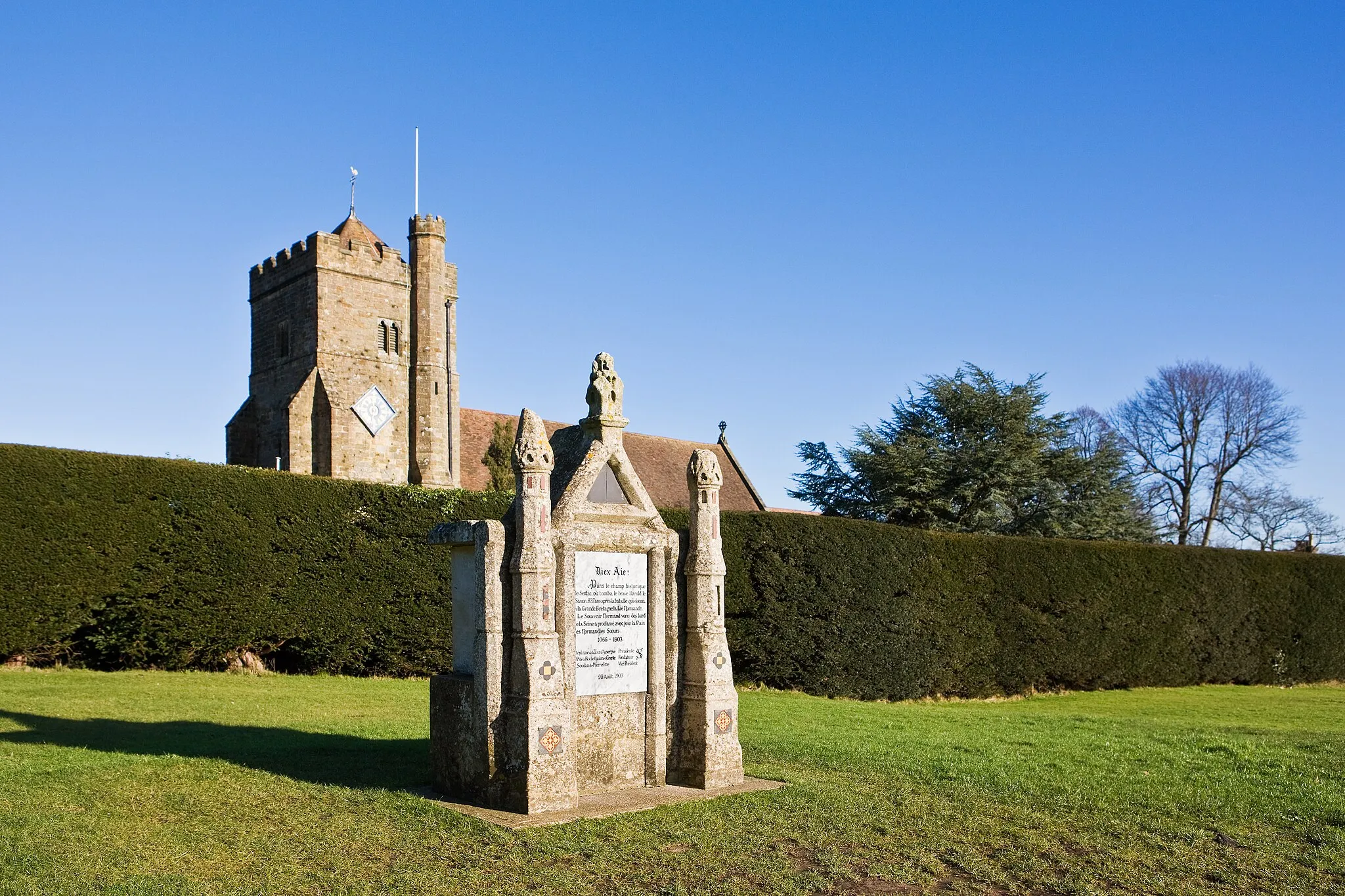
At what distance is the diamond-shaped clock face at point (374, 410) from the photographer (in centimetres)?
3584

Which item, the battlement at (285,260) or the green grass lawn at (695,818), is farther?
the battlement at (285,260)

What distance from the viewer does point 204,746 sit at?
996 cm

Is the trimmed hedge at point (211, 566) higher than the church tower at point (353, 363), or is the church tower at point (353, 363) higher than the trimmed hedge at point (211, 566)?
the church tower at point (353, 363)

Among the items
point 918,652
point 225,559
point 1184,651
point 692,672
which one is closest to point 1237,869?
point 692,672

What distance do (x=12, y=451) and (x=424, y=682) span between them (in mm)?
6838

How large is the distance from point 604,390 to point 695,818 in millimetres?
3439

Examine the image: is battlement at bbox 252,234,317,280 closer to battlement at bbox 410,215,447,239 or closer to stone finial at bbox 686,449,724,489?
battlement at bbox 410,215,447,239

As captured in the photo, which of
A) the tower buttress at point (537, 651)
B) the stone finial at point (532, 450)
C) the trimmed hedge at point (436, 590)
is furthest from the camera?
the trimmed hedge at point (436, 590)

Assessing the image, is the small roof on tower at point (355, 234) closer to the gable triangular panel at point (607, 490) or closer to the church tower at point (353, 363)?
the church tower at point (353, 363)

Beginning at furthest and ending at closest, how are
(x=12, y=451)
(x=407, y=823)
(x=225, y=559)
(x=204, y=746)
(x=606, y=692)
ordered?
(x=225, y=559), (x=12, y=451), (x=204, y=746), (x=606, y=692), (x=407, y=823)

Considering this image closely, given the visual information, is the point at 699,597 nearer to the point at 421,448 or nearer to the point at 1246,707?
the point at 1246,707

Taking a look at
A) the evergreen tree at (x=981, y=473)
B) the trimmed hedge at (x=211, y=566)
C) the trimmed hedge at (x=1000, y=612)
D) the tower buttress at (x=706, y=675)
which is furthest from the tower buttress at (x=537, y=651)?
the evergreen tree at (x=981, y=473)

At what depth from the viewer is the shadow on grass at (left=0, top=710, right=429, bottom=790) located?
8898 millimetres

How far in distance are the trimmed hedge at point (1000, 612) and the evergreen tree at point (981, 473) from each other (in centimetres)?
632
